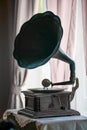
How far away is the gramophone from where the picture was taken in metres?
1.86

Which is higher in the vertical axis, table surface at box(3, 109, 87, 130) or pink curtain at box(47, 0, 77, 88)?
pink curtain at box(47, 0, 77, 88)

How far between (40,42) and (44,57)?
13cm

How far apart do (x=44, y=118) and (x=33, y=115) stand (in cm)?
7

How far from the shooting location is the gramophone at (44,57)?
6.09 feet

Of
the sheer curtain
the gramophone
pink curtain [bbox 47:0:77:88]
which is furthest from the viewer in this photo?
the sheer curtain

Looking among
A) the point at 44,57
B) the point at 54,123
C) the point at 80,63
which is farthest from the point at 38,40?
the point at 80,63

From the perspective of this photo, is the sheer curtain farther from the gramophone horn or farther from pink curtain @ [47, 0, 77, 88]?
the gramophone horn

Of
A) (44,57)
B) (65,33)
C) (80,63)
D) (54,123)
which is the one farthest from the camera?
(80,63)

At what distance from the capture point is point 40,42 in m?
2.03

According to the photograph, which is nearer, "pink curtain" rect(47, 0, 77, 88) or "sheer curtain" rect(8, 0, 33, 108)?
"pink curtain" rect(47, 0, 77, 88)

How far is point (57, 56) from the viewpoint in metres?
1.92

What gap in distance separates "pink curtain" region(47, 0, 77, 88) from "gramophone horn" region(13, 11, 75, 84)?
0.53 metres

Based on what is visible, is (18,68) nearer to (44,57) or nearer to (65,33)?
(65,33)

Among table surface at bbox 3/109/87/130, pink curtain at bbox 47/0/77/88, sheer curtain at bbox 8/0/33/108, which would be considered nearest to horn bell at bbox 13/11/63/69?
table surface at bbox 3/109/87/130
